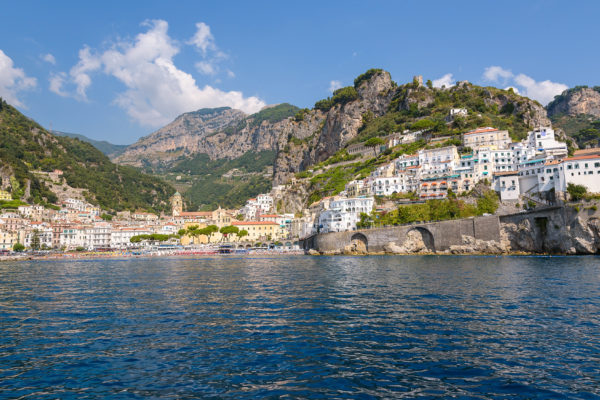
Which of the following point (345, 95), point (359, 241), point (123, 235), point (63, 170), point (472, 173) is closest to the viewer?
point (359, 241)

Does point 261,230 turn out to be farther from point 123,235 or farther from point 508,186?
point 508,186

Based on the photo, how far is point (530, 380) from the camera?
336 inches

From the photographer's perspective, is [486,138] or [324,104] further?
[324,104]

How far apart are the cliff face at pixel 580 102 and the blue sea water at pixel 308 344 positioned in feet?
611

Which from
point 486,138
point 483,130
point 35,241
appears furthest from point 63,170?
point 486,138

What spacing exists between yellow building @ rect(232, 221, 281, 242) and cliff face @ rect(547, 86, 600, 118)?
149m

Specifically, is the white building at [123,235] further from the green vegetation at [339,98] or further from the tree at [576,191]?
the tree at [576,191]

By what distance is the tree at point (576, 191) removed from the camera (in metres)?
48.5

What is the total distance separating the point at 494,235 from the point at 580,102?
6210 inches

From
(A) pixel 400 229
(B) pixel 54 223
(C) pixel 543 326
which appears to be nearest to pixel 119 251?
(B) pixel 54 223

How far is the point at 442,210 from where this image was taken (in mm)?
61812

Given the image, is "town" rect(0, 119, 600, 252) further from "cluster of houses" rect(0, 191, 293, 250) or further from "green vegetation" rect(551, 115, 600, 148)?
"green vegetation" rect(551, 115, 600, 148)

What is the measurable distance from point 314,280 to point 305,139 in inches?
4573

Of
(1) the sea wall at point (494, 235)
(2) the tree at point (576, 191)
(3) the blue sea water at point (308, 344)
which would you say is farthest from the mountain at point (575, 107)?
(3) the blue sea water at point (308, 344)
